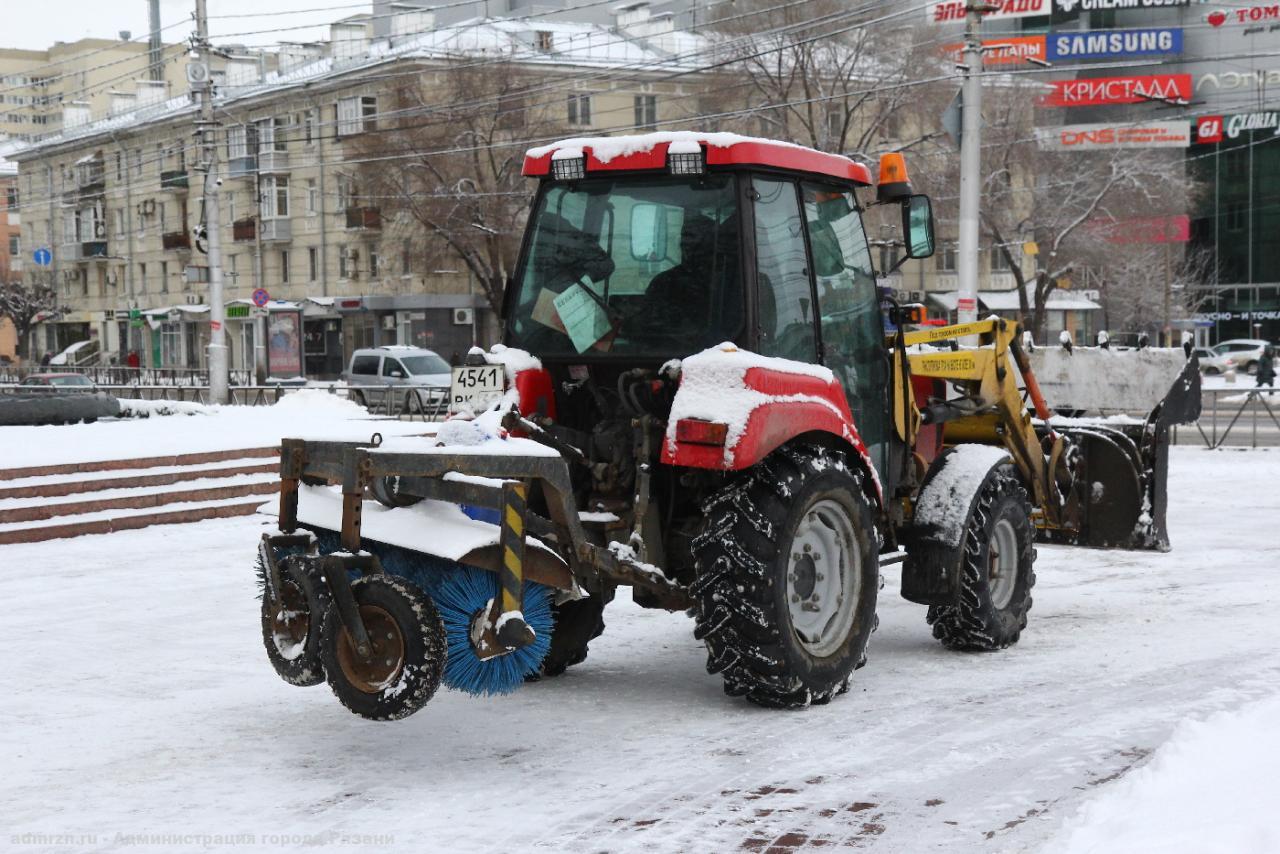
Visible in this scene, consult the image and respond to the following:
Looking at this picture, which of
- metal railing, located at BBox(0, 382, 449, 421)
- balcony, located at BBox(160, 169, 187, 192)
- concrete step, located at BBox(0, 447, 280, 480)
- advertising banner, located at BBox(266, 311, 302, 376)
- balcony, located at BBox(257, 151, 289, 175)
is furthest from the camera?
balcony, located at BBox(160, 169, 187, 192)

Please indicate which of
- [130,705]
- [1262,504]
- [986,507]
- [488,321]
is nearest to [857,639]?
[986,507]

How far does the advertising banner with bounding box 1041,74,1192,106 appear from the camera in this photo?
217 ft

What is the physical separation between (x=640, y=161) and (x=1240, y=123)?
7131 centimetres

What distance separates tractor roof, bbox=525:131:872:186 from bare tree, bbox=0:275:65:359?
236 ft

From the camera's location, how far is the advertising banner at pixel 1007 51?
2332 cm

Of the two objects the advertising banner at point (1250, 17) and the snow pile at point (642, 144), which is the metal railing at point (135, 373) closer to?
the advertising banner at point (1250, 17)

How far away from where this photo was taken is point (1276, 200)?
72.3 metres

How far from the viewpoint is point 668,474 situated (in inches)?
279

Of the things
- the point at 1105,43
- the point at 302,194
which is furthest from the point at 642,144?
the point at 1105,43

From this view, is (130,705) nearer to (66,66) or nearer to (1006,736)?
(1006,736)

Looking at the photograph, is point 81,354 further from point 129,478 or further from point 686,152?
point 686,152

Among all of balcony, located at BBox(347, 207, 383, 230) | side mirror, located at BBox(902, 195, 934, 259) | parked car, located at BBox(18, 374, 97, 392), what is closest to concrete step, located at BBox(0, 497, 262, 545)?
side mirror, located at BBox(902, 195, 934, 259)

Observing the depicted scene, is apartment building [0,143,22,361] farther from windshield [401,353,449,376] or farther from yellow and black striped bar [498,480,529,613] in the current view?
yellow and black striped bar [498,480,529,613]

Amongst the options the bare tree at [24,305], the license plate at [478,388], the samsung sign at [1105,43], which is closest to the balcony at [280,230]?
the bare tree at [24,305]
